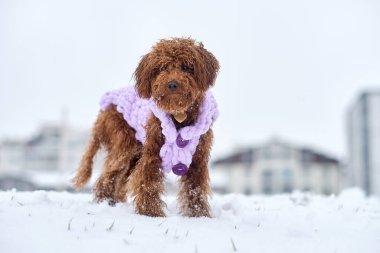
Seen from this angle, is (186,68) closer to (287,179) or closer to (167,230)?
(167,230)

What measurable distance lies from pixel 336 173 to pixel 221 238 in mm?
52998

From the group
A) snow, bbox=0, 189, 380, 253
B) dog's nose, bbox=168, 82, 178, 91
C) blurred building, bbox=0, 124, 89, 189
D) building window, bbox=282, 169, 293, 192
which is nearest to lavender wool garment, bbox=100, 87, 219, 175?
dog's nose, bbox=168, 82, 178, 91

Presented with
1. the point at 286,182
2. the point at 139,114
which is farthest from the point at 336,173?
the point at 139,114

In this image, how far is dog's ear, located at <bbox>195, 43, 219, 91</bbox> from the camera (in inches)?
194

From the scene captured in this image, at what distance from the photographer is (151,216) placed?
16.4 ft

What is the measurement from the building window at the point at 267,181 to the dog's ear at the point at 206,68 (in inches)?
2006

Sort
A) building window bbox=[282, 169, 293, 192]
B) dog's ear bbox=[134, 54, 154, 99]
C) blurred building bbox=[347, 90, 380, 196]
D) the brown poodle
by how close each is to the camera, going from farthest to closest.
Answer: blurred building bbox=[347, 90, 380, 196] → building window bbox=[282, 169, 293, 192] → dog's ear bbox=[134, 54, 154, 99] → the brown poodle

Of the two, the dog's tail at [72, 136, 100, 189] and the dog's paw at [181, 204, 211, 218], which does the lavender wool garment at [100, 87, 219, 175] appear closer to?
the dog's paw at [181, 204, 211, 218]

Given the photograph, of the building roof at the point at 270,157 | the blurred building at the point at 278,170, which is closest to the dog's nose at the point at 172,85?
the blurred building at the point at 278,170

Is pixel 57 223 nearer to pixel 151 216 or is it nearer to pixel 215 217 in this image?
pixel 151 216

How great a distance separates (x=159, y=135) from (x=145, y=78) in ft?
1.79

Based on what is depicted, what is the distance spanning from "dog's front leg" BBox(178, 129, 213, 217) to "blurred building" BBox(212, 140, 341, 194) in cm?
4983

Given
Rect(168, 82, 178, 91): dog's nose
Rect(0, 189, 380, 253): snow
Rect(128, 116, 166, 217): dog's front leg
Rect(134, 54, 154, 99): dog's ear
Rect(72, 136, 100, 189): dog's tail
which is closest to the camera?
Rect(0, 189, 380, 253): snow

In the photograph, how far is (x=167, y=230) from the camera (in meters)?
4.19
